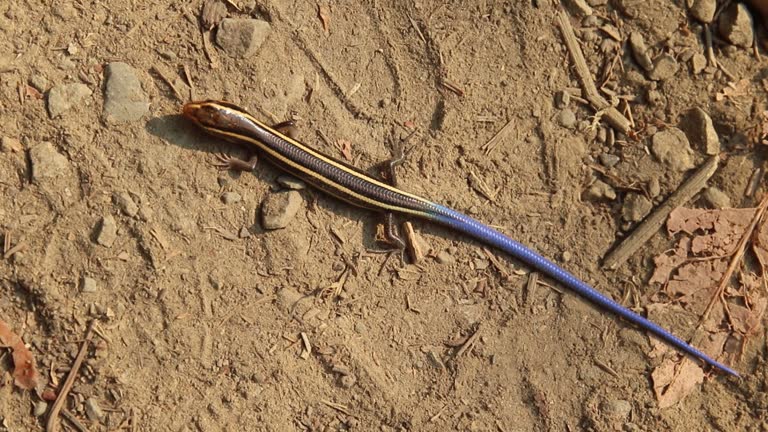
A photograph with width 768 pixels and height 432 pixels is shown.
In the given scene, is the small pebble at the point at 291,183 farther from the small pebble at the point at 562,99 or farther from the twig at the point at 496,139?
the small pebble at the point at 562,99

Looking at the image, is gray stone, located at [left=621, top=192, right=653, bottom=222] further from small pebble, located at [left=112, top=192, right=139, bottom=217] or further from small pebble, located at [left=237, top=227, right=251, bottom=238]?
small pebble, located at [left=112, top=192, right=139, bottom=217]

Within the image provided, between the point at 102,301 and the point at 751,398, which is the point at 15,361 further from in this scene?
the point at 751,398

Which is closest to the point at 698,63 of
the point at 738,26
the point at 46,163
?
the point at 738,26

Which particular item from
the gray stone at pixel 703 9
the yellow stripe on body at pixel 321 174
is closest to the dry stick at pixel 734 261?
the gray stone at pixel 703 9

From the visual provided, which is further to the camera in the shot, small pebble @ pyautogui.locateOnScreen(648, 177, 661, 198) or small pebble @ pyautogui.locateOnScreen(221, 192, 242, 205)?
small pebble @ pyautogui.locateOnScreen(648, 177, 661, 198)

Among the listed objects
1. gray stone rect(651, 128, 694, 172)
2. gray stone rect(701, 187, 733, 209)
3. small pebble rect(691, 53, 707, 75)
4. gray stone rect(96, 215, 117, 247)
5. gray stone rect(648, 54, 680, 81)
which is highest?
small pebble rect(691, 53, 707, 75)

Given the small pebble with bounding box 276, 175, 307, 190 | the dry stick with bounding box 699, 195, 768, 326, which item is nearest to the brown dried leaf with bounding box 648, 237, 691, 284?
the dry stick with bounding box 699, 195, 768, 326
